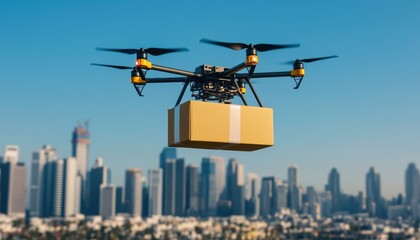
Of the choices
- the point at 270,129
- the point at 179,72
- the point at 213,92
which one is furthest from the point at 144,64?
the point at 270,129

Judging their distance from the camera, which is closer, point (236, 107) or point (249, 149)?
point (236, 107)

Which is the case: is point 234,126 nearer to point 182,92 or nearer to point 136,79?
point 182,92

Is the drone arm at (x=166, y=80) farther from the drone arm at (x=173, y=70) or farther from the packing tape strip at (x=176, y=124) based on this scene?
the packing tape strip at (x=176, y=124)

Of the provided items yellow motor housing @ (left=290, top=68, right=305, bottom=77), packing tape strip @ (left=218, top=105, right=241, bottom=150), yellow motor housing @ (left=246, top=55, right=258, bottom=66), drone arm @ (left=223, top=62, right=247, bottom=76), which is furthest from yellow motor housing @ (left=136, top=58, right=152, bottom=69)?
yellow motor housing @ (left=290, top=68, right=305, bottom=77)

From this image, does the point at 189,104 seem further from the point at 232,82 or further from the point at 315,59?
the point at 315,59

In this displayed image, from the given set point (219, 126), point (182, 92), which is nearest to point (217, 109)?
point (219, 126)

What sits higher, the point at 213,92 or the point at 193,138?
the point at 213,92

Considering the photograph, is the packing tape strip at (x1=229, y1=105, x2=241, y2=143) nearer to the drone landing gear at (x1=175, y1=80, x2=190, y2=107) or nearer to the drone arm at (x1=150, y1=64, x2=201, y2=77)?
the drone arm at (x1=150, y1=64, x2=201, y2=77)

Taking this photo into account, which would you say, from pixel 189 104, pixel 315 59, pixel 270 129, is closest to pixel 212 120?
pixel 189 104
